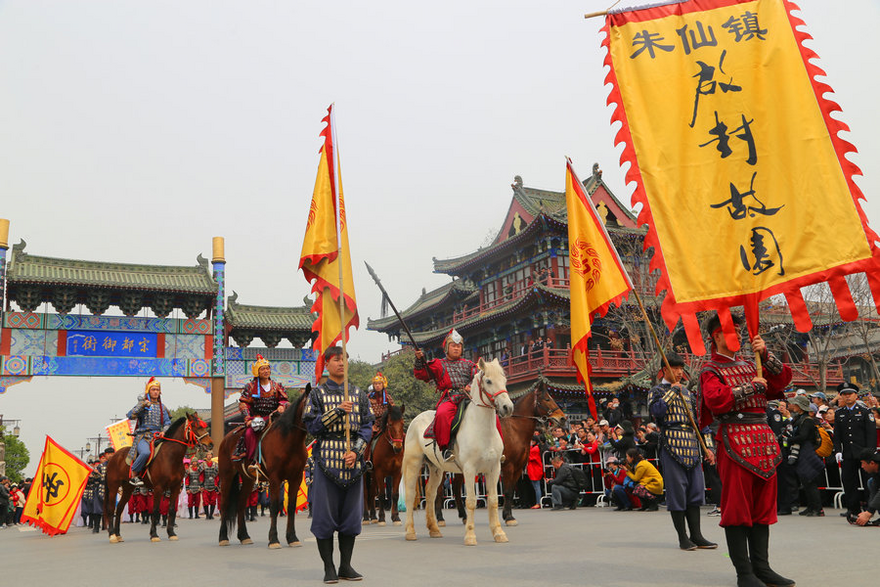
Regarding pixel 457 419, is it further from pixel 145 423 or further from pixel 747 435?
pixel 145 423

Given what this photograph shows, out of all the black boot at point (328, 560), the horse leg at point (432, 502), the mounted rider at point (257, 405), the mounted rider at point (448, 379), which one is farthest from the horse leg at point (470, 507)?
the mounted rider at point (257, 405)

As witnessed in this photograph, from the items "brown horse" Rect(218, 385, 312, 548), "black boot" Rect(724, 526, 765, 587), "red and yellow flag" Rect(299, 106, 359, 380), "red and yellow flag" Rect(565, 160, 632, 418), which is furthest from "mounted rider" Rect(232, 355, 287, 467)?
"black boot" Rect(724, 526, 765, 587)

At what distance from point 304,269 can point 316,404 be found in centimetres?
170

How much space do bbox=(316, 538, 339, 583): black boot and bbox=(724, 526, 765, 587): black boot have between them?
Answer: 3050 millimetres

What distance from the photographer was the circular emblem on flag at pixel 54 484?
14930 mm

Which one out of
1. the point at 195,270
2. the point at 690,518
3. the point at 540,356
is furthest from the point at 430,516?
the point at 195,270

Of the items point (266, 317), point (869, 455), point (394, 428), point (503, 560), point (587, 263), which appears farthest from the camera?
point (266, 317)

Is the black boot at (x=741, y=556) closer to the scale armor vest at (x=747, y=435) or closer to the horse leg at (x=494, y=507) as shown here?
the scale armor vest at (x=747, y=435)

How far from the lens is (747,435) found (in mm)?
5121

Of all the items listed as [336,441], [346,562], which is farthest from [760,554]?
[336,441]

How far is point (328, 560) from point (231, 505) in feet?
15.3

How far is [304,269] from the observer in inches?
307

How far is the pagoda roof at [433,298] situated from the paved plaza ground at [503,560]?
105 feet

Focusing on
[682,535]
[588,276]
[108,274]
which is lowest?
[682,535]
